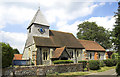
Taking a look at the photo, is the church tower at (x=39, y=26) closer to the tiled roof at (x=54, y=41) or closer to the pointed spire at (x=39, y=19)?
the pointed spire at (x=39, y=19)

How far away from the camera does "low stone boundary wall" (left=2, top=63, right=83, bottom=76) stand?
1269cm

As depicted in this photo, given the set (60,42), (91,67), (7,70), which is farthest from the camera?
(60,42)

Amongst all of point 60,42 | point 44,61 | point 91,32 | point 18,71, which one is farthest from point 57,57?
point 91,32

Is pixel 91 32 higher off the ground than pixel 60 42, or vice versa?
pixel 91 32

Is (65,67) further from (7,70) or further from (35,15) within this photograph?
(35,15)

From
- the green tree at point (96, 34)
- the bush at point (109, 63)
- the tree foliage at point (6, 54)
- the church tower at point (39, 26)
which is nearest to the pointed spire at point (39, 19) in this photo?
the church tower at point (39, 26)

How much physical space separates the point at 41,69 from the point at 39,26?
13.4 m

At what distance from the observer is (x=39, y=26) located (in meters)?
25.9

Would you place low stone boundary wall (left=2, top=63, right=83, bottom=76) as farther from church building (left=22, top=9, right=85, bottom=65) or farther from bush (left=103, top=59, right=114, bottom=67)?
bush (left=103, top=59, right=114, bottom=67)

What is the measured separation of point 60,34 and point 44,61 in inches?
403

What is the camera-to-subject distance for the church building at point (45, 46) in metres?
22.3

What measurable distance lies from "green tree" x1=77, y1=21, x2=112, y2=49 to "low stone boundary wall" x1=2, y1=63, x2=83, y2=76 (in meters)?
30.4

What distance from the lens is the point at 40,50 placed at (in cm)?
2289

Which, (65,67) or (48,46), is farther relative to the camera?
(48,46)
